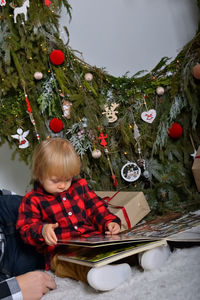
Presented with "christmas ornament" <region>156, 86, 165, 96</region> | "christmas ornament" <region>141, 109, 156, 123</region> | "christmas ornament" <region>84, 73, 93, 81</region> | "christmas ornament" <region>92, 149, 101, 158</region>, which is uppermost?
"christmas ornament" <region>84, 73, 93, 81</region>

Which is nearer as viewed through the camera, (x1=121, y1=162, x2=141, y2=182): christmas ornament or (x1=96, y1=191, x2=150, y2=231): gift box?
(x1=96, y1=191, x2=150, y2=231): gift box

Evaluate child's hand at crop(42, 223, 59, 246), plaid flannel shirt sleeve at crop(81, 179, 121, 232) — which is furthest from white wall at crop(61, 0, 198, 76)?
child's hand at crop(42, 223, 59, 246)

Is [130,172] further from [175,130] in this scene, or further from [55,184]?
[55,184]

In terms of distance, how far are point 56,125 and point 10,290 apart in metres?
0.92

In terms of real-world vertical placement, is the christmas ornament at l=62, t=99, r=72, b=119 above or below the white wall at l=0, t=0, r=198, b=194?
below

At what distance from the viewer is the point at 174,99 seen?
67.9 inches

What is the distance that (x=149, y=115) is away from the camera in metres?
1.80

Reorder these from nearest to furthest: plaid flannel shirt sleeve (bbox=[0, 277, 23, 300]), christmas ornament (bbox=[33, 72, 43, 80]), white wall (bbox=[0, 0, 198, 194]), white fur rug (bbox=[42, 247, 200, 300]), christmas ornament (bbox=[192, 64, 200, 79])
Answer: white fur rug (bbox=[42, 247, 200, 300]), plaid flannel shirt sleeve (bbox=[0, 277, 23, 300]), christmas ornament (bbox=[192, 64, 200, 79]), christmas ornament (bbox=[33, 72, 43, 80]), white wall (bbox=[0, 0, 198, 194])

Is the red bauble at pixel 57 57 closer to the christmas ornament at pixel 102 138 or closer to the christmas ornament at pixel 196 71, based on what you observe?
the christmas ornament at pixel 102 138

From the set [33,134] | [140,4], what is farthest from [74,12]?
[33,134]

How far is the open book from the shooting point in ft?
2.97

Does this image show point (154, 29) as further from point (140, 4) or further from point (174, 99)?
point (174, 99)

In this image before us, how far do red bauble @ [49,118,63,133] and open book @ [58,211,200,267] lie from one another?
0.70 meters

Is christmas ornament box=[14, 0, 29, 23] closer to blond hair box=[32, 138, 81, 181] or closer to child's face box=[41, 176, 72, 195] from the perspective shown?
blond hair box=[32, 138, 81, 181]
